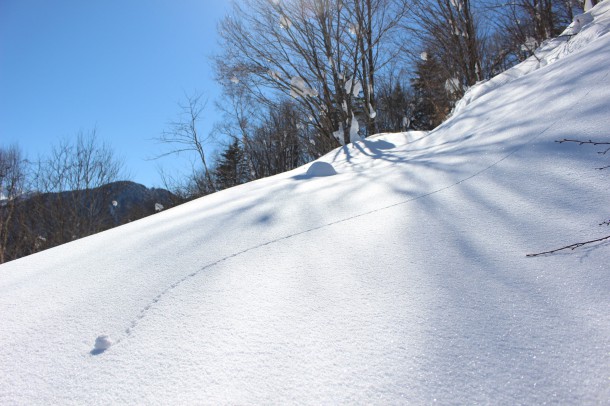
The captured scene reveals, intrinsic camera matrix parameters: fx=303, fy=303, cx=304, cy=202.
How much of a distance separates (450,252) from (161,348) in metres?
0.87

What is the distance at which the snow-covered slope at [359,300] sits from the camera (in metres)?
0.60

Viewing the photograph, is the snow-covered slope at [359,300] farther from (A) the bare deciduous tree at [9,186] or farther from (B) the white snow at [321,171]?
(A) the bare deciduous tree at [9,186]

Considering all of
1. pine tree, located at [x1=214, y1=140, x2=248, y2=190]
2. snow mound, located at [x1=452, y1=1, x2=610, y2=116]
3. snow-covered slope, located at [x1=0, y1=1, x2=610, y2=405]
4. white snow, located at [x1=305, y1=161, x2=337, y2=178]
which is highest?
pine tree, located at [x1=214, y1=140, x2=248, y2=190]

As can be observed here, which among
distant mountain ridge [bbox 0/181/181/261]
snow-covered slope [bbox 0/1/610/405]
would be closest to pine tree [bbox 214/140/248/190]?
distant mountain ridge [bbox 0/181/181/261]

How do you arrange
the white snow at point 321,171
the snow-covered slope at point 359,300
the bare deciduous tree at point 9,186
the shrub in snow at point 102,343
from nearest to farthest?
the snow-covered slope at point 359,300, the shrub in snow at point 102,343, the white snow at point 321,171, the bare deciduous tree at point 9,186

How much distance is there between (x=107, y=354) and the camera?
2.44 ft

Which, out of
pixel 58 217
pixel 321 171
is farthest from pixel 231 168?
pixel 321 171

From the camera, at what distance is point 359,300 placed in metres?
0.82

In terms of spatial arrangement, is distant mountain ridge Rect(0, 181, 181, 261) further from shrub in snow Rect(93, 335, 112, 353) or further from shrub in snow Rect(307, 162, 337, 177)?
shrub in snow Rect(93, 335, 112, 353)

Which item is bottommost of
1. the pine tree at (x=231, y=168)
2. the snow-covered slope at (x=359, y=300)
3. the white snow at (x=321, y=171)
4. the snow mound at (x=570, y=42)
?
the snow-covered slope at (x=359, y=300)

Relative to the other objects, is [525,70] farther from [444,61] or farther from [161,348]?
[161,348]

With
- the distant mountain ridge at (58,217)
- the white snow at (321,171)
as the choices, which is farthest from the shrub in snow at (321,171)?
the distant mountain ridge at (58,217)

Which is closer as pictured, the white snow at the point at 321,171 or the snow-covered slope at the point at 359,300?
the snow-covered slope at the point at 359,300

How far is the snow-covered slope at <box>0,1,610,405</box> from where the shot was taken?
23.5 inches
